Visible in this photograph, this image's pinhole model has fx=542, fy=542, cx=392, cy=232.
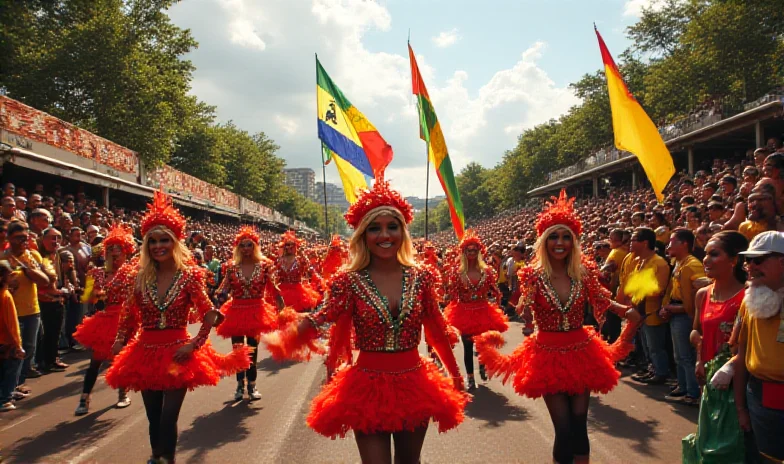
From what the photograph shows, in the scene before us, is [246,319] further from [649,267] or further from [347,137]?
[347,137]

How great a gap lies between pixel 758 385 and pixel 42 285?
842 cm

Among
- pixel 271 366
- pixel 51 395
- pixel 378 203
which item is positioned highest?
pixel 378 203

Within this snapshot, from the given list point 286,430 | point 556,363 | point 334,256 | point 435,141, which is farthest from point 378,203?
point 334,256

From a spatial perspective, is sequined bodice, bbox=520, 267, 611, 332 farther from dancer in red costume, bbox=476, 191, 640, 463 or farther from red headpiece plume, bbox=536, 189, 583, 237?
red headpiece plume, bbox=536, 189, 583, 237

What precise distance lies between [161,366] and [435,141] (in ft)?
28.7

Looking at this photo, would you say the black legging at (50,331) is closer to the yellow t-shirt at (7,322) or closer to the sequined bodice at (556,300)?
the yellow t-shirt at (7,322)

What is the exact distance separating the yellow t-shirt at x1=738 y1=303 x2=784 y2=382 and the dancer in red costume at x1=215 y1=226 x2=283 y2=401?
5.55m

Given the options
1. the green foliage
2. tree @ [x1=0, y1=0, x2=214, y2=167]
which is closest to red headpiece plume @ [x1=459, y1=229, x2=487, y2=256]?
the green foliage

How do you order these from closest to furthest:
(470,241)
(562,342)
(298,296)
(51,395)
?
(562,342), (51,395), (470,241), (298,296)

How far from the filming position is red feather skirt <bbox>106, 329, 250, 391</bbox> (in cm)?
437

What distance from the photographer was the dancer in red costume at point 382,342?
10.6ft

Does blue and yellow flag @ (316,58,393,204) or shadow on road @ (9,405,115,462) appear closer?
shadow on road @ (9,405,115,462)

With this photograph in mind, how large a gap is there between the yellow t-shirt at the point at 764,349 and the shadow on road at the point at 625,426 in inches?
77.1

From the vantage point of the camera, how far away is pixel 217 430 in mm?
5980
